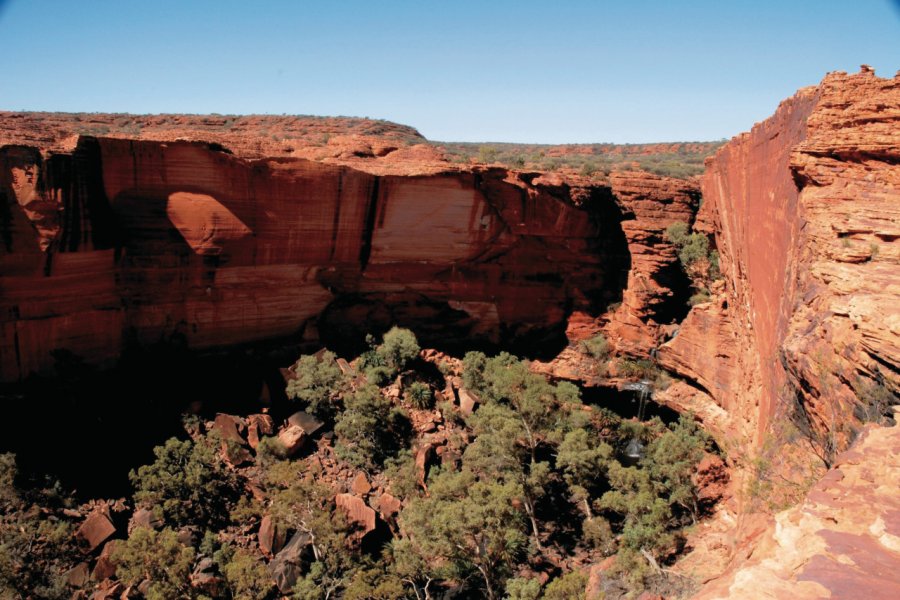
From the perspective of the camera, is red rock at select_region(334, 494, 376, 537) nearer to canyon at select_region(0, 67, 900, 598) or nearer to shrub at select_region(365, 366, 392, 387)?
shrub at select_region(365, 366, 392, 387)

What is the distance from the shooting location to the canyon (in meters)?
6.52

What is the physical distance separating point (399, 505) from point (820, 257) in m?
10.9

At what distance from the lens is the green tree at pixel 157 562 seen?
11.5 m

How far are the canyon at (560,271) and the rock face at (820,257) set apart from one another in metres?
0.04

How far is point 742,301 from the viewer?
16.3 metres

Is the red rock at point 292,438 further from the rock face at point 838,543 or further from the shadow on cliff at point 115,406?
the rock face at point 838,543

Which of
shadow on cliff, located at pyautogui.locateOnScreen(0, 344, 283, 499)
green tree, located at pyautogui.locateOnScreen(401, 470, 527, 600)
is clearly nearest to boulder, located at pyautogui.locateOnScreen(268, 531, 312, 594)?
green tree, located at pyautogui.locateOnScreen(401, 470, 527, 600)

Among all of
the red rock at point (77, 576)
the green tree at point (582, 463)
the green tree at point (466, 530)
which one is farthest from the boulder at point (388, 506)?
the red rock at point (77, 576)

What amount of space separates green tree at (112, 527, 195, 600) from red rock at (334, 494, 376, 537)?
3598 mm

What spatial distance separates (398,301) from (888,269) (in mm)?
15375

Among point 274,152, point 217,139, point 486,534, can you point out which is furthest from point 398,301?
point 486,534

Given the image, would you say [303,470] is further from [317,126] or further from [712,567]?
[317,126]

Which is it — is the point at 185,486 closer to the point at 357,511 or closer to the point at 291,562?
the point at 291,562

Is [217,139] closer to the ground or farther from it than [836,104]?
closer to the ground
